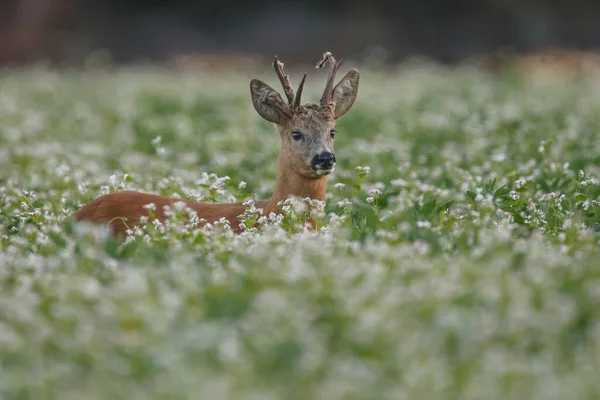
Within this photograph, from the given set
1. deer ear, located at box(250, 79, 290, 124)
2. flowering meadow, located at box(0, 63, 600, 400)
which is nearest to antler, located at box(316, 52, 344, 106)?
deer ear, located at box(250, 79, 290, 124)

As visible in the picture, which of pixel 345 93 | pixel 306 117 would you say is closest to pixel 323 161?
pixel 306 117

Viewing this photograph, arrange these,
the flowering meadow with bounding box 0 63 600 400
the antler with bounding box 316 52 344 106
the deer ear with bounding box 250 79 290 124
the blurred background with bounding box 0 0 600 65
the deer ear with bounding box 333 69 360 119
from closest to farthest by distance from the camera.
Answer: the flowering meadow with bounding box 0 63 600 400 < the antler with bounding box 316 52 344 106 < the deer ear with bounding box 250 79 290 124 < the deer ear with bounding box 333 69 360 119 < the blurred background with bounding box 0 0 600 65

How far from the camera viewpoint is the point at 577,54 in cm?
2047

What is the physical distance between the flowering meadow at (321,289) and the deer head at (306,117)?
33cm

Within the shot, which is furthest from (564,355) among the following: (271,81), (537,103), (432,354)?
(271,81)

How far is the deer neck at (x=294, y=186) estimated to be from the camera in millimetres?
6891

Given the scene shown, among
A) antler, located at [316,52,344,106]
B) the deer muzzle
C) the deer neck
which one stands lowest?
the deer neck

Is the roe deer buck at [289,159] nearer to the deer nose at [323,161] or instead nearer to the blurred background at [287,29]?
the deer nose at [323,161]

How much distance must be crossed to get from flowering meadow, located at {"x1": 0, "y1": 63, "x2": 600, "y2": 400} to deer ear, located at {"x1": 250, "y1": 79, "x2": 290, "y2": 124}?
520 millimetres

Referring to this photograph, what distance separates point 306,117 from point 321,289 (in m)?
2.88

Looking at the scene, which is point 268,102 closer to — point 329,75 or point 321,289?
point 329,75

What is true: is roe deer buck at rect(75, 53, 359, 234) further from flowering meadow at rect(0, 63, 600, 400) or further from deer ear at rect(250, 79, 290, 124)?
flowering meadow at rect(0, 63, 600, 400)

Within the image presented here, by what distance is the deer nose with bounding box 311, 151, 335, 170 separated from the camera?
6.77 meters

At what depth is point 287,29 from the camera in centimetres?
2492
